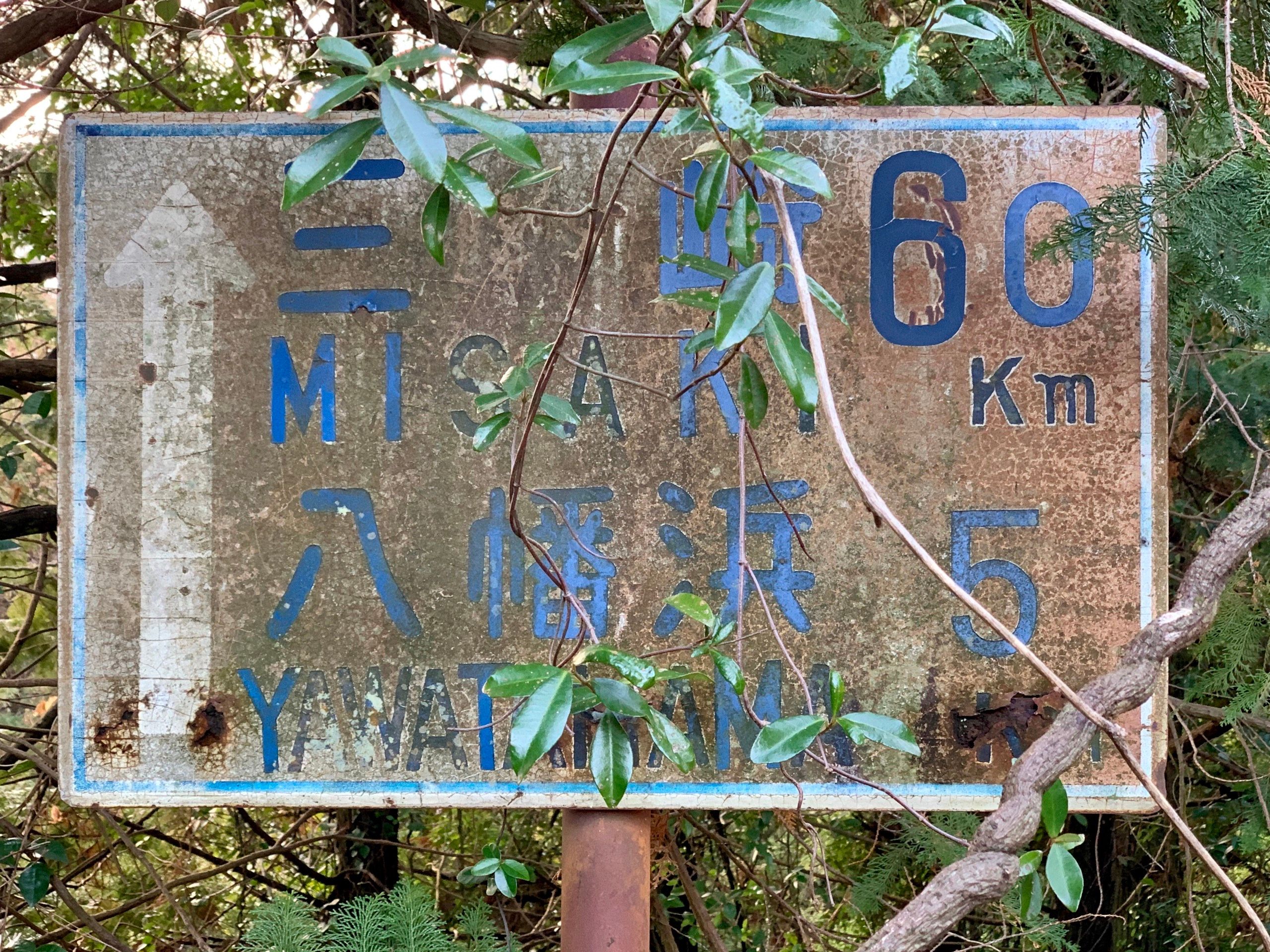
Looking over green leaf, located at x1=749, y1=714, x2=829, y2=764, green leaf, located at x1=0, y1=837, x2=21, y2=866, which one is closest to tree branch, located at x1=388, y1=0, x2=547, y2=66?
green leaf, located at x1=749, y1=714, x2=829, y2=764

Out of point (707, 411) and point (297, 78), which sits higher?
point (297, 78)

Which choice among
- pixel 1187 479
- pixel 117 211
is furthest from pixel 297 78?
pixel 1187 479

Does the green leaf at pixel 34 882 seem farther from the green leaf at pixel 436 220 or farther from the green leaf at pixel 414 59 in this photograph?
the green leaf at pixel 414 59

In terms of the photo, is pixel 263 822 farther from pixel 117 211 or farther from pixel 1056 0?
pixel 1056 0

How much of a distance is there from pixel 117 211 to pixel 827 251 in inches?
36.5

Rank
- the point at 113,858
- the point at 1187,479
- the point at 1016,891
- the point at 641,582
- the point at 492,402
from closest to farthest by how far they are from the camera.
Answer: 1. the point at 492,402
2. the point at 641,582
3. the point at 1016,891
4. the point at 1187,479
5. the point at 113,858

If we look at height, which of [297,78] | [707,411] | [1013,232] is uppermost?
[297,78]

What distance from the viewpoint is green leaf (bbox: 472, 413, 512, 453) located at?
1129 millimetres

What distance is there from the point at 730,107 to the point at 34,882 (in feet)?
6.16

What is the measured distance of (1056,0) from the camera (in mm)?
1015

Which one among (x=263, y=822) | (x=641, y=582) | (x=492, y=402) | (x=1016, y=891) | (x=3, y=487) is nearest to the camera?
(x=492, y=402)

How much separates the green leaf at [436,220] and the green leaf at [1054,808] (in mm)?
822

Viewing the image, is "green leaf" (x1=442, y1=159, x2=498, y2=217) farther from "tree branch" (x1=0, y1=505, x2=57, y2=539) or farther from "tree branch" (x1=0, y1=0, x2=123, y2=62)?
"tree branch" (x1=0, y1=505, x2=57, y2=539)

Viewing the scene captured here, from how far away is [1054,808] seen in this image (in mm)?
1110
